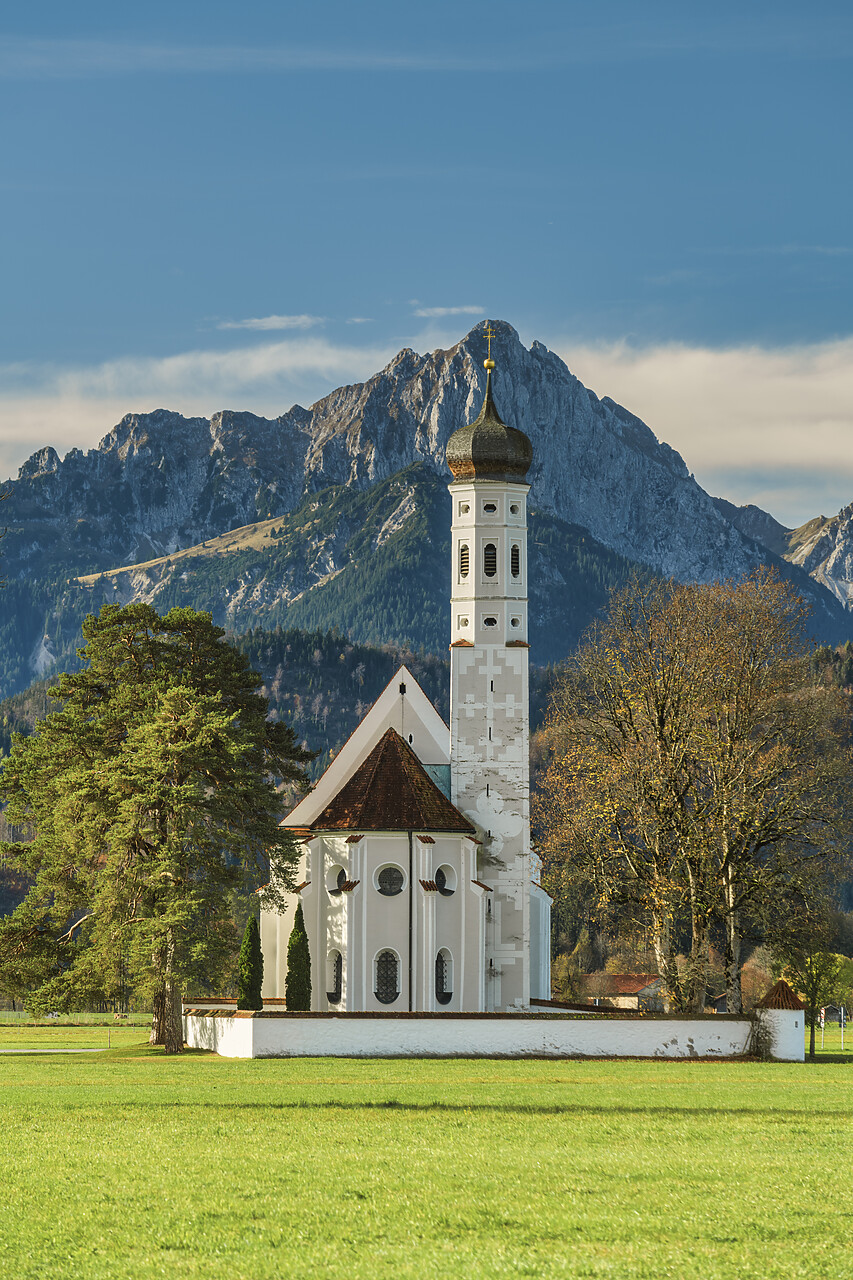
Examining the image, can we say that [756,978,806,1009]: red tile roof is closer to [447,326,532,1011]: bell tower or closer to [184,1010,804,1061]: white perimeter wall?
[184,1010,804,1061]: white perimeter wall

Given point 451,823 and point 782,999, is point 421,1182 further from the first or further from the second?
point 451,823

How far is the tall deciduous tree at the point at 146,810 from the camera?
44.8 metres

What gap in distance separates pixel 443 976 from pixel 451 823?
17.7 ft

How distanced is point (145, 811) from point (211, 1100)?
776 inches

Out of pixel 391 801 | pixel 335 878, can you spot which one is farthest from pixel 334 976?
pixel 391 801

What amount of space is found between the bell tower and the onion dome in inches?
1.6

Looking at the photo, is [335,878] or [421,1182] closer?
[421,1182]

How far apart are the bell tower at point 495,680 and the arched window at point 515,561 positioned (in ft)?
0.13

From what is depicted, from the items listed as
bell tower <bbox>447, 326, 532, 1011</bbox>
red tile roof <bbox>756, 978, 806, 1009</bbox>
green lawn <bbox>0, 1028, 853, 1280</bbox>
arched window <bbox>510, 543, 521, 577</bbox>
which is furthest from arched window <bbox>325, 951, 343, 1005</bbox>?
green lawn <bbox>0, 1028, 853, 1280</bbox>

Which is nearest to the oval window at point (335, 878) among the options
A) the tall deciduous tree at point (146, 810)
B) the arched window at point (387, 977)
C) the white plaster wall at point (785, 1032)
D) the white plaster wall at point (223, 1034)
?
the tall deciduous tree at point (146, 810)

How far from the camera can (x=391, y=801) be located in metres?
54.5

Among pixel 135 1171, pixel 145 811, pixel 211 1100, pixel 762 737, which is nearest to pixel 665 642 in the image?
pixel 762 737

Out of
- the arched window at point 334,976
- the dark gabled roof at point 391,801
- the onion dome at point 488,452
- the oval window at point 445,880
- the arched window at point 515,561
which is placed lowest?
the arched window at point 334,976

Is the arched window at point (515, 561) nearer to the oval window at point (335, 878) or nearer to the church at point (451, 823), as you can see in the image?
the church at point (451, 823)
